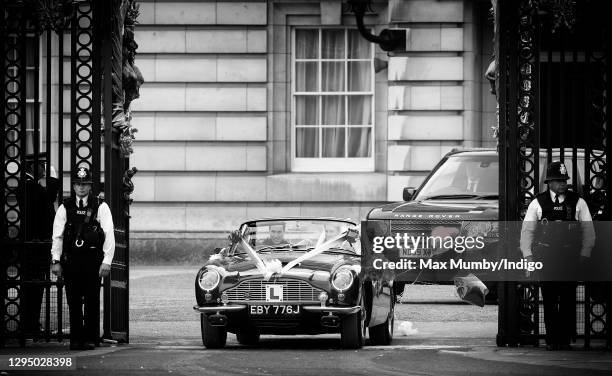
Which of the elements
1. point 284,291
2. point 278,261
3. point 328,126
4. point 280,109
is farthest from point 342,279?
point 328,126

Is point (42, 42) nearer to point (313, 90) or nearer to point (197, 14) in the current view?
point (197, 14)

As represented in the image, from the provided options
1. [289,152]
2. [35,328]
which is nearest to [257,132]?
[289,152]

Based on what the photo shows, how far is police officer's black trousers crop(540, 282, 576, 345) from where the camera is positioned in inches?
605

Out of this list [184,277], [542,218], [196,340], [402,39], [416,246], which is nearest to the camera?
[542,218]

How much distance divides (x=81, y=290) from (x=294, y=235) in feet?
7.85

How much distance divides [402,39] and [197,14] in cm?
387

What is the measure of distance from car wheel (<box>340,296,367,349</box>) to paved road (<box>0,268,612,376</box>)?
0.46ft

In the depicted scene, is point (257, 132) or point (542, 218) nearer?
point (542, 218)

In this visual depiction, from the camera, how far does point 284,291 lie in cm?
1530

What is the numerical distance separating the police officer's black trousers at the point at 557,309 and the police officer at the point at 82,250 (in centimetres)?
437

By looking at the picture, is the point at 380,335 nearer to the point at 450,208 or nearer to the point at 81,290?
the point at 81,290

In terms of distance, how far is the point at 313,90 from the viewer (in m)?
29.8

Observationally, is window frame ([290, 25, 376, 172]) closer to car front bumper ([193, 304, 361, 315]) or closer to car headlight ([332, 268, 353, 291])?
car headlight ([332, 268, 353, 291])

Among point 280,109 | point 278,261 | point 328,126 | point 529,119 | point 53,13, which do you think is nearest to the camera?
point 278,261
